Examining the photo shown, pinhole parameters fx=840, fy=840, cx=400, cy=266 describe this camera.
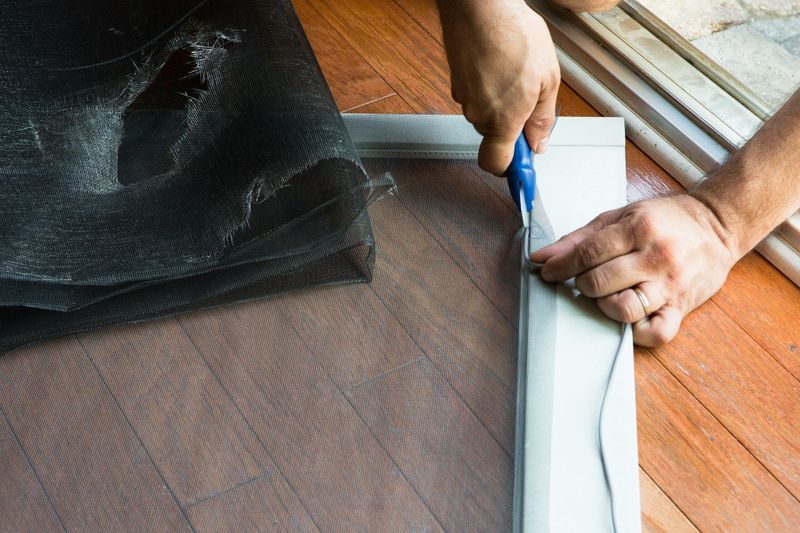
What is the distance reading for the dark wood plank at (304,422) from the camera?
3.38ft

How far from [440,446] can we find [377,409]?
10cm

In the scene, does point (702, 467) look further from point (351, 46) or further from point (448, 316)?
point (351, 46)

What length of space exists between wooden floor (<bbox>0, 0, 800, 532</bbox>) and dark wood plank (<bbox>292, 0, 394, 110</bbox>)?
37 cm

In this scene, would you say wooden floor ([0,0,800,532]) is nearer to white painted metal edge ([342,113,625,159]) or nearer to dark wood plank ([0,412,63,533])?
dark wood plank ([0,412,63,533])

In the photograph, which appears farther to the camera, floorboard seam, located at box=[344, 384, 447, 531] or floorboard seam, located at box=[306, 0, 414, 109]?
floorboard seam, located at box=[306, 0, 414, 109]

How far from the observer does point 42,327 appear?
124 centimetres

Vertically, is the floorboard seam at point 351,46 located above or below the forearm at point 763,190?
below

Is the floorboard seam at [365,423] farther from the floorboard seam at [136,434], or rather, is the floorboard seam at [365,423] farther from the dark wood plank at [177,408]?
the floorboard seam at [136,434]

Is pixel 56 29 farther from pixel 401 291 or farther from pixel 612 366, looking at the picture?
pixel 612 366

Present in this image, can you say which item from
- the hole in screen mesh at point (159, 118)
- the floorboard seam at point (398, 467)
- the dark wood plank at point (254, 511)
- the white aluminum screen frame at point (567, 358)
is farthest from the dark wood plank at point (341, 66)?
the dark wood plank at point (254, 511)

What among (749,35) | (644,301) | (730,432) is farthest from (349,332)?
(749,35)

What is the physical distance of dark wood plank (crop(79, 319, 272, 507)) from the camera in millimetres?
1076

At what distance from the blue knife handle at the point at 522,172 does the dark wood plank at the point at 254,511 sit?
22.8 inches

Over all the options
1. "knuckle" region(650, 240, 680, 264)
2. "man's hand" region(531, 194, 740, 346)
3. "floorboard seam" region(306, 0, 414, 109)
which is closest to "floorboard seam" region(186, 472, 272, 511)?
"man's hand" region(531, 194, 740, 346)
